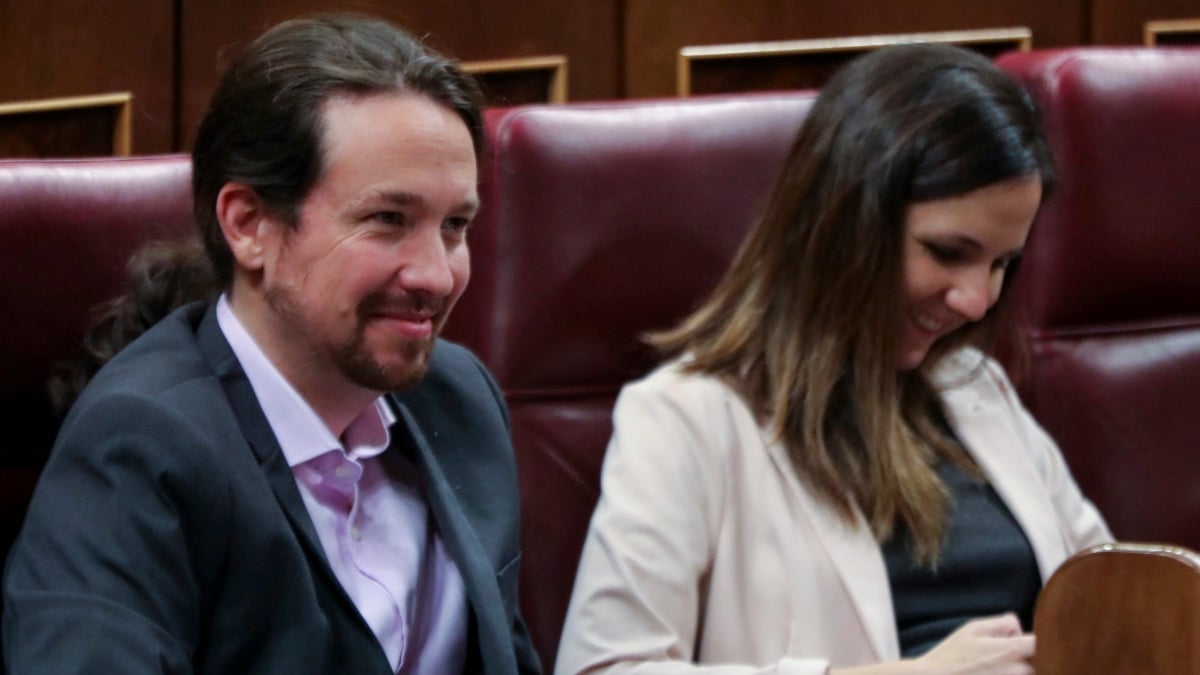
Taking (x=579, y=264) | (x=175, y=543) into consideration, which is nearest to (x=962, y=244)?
(x=579, y=264)

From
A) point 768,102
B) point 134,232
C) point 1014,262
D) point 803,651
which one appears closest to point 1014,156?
point 1014,262

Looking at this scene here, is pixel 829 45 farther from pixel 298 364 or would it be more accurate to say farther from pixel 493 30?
pixel 298 364

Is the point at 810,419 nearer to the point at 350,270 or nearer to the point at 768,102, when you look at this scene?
the point at 768,102

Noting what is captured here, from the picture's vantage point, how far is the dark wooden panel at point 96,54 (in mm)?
1405

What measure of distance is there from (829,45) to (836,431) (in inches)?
23.6

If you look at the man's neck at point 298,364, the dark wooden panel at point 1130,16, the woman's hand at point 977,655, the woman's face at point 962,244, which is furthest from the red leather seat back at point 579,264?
the dark wooden panel at point 1130,16

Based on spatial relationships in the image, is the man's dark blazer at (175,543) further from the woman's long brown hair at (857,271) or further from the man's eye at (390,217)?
the woman's long brown hair at (857,271)

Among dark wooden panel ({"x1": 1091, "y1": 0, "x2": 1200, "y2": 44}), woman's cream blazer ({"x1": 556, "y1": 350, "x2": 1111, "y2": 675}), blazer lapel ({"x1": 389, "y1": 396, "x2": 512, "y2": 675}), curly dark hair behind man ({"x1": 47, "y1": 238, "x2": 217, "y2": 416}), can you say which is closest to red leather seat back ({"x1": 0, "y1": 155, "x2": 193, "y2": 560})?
curly dark hair behind man ({"x1": 47, "y1": 238, "x2": 217, "y2": 416})

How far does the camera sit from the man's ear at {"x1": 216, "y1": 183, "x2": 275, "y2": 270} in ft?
3.26

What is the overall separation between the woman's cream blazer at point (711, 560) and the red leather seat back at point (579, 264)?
8 centimetres

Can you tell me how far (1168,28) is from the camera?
76.4 inches

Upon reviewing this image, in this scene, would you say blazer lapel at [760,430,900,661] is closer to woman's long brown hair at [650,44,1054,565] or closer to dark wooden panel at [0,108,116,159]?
woman's long brown hair at [650,44,1054,565]

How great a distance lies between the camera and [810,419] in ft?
4.49

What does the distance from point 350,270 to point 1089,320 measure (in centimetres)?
89
